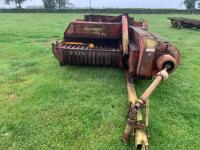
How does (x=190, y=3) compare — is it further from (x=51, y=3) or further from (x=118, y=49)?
(x=118, y=49)

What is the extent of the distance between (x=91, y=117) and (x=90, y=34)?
3313 millimetres

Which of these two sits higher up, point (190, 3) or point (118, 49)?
point (190, 3)

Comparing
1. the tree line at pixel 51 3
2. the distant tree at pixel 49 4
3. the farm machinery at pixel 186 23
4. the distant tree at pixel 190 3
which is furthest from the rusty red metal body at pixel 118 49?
the tree line at pixel 51 3

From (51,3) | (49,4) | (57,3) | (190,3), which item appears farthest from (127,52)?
(57,3)

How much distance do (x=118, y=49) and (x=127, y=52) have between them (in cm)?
114

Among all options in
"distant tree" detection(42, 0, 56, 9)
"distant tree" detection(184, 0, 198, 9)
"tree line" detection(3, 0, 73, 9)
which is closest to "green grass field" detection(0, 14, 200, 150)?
"distant tree" detection(184, 0, 198, 9)

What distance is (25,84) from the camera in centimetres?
612

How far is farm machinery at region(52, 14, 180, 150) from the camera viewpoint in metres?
3.94

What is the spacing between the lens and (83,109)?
4.82 m

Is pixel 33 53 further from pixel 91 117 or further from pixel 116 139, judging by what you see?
pixel 116 139

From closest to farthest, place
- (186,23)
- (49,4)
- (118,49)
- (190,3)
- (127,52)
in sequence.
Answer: (127,52) → (118,49) → (186,23) → (190,3) → (49,4)

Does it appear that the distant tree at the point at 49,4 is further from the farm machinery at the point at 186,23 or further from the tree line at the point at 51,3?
the farm machinery at the point at 186,23

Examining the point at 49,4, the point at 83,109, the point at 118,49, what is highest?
the point at 49,4

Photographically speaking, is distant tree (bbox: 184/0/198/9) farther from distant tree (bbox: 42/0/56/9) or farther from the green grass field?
the green grass field
